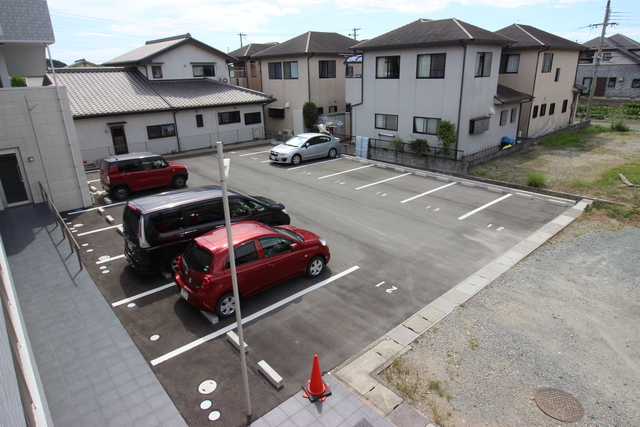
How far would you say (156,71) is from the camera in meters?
26.4

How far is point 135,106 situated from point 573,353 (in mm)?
23742

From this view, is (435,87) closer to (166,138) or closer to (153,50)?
(166,138)

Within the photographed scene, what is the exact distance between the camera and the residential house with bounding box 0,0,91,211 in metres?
11.9

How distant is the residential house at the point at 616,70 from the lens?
4284cm

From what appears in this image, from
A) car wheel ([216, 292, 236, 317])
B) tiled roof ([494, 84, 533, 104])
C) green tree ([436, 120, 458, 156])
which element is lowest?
car wheel ([216, 292, 236, 317])

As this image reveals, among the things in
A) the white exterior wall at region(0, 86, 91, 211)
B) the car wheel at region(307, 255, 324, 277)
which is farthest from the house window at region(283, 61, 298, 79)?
the car wheel at region(307, 255, 324, 277)

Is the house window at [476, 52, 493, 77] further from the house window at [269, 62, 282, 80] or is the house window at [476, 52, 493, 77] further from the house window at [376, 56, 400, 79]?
the house window at [269, 62, 282, 80]

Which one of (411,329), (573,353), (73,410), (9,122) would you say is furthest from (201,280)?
(9,122)

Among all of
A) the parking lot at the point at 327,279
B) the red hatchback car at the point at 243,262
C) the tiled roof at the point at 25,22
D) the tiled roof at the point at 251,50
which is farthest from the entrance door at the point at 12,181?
the tiled roof at the point at 251,50

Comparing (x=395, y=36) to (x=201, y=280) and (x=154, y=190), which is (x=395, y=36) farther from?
(x=201, y=280)

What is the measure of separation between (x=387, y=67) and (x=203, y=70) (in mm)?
14181

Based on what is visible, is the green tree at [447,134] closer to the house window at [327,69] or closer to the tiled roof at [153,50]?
the house window at [327,69]

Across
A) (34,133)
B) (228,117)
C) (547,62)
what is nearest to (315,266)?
(34,133)

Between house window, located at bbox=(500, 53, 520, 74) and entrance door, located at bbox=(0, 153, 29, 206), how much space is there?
27665 millimetres
